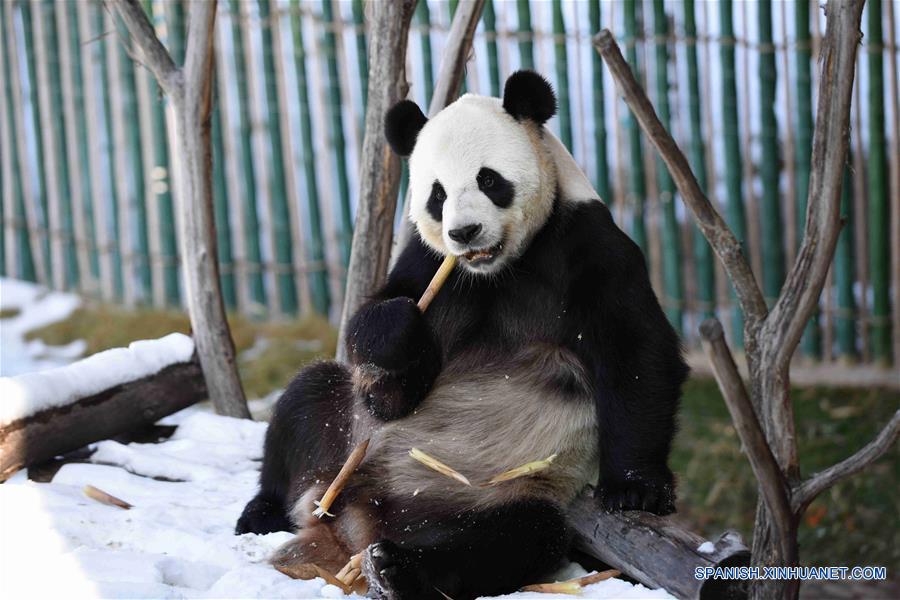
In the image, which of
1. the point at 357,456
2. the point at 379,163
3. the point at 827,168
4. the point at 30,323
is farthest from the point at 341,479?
the point at 30,323

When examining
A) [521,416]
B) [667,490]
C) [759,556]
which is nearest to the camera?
[759,556]

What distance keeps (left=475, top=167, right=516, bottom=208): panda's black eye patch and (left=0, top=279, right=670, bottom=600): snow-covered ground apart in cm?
112

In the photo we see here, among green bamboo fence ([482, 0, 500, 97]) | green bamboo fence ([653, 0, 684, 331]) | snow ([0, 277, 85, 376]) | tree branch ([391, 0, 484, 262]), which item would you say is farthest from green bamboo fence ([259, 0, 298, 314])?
tree branch ([391, 0, 484, 262])

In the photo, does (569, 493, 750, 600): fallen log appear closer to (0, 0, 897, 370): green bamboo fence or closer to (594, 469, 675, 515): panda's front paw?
(594, 469, 675, 515): panda's front paw

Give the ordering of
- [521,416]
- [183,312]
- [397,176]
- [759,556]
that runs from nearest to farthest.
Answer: [759,556], [521,416], [397,176], [183,312]

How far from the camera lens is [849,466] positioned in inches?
103

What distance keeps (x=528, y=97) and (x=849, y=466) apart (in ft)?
4.90

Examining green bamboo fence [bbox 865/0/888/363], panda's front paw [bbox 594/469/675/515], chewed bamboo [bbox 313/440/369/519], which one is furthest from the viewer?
green bamboo fence [bbox 865/0/888/363]

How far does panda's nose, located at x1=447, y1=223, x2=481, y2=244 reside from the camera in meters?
3.19

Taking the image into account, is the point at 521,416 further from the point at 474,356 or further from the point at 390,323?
the point at 390,323

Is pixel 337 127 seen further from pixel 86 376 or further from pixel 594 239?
pixel 594 239

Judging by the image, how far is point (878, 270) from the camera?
22.2ft

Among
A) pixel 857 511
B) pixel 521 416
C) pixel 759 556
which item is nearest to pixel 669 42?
pixel 857 511

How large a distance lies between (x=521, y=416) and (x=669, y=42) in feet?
13.9
